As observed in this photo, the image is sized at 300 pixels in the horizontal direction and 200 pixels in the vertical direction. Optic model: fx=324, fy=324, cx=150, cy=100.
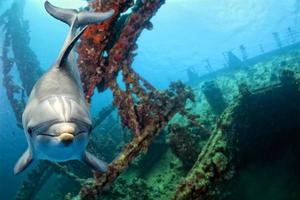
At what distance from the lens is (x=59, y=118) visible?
265 cm

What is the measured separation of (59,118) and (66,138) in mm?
229

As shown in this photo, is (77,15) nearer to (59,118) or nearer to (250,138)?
(59,118)

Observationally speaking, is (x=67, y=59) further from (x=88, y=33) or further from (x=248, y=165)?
(x=248, y=165)

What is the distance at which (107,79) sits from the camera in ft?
19.0

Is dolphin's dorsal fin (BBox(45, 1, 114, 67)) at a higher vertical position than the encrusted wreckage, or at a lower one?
higher

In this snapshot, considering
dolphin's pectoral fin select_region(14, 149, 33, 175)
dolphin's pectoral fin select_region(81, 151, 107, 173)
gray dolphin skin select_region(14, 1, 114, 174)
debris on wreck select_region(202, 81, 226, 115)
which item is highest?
gray dolphin skin select_region(14, 1, 114, 174)

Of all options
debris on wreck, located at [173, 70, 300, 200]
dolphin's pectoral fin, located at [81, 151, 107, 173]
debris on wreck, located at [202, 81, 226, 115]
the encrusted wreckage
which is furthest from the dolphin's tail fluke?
debris on wreck, located at [202, 81, 226, 115]

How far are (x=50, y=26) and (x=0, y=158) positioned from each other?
7570 cm

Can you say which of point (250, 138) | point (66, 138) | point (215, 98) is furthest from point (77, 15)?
point (215, 98)

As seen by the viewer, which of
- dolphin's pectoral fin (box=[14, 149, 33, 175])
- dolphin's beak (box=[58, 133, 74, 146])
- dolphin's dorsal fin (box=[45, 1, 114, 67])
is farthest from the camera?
dolphin's dorsal fin (box=[45, 1, 114, 67])

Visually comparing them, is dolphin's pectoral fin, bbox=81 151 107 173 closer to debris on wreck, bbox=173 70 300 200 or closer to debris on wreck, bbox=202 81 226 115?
debris on wreck, bbox=173 70 300 200

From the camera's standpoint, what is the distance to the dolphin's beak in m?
2.50

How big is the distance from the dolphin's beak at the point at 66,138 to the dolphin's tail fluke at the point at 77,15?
189 cm

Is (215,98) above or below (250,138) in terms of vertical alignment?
below
